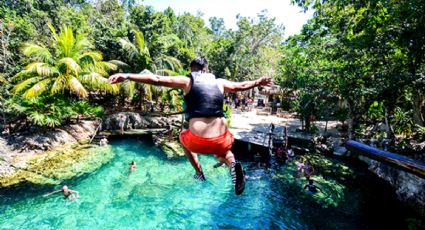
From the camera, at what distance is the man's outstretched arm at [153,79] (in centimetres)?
197

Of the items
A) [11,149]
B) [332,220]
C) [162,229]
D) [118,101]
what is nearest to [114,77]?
[162,229]

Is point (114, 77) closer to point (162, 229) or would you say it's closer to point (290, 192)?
point (162, 229)

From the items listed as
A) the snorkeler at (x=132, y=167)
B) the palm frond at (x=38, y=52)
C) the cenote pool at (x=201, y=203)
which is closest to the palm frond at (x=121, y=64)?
the palm frond at (x=38, y=52)

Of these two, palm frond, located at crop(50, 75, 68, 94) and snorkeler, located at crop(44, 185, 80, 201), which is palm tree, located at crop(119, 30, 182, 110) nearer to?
palm frond, located at crop(50, 75, 68, 94)

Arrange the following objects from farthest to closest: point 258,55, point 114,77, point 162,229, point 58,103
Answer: point 258,55 < point 58,103 < point 162,229 < point 114,77

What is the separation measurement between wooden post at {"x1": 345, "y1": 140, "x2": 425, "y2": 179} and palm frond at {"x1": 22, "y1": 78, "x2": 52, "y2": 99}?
15074 mm

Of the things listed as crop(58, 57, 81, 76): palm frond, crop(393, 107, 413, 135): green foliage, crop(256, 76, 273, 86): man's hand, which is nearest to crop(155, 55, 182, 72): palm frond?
crop(58, 57, 81, 76): palm frond

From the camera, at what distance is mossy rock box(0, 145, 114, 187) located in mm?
10727

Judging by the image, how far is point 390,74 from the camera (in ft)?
27.2

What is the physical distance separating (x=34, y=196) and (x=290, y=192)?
36.3ft

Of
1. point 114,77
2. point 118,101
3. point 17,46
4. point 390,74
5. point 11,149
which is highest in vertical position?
point 17,46

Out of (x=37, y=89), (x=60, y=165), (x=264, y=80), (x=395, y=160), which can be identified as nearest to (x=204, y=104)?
(x=264, y=80)

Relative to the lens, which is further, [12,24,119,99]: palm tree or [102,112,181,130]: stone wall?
[102,112,181,130]: stone wall

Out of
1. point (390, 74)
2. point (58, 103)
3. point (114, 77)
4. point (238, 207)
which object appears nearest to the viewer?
point (114, 77)
